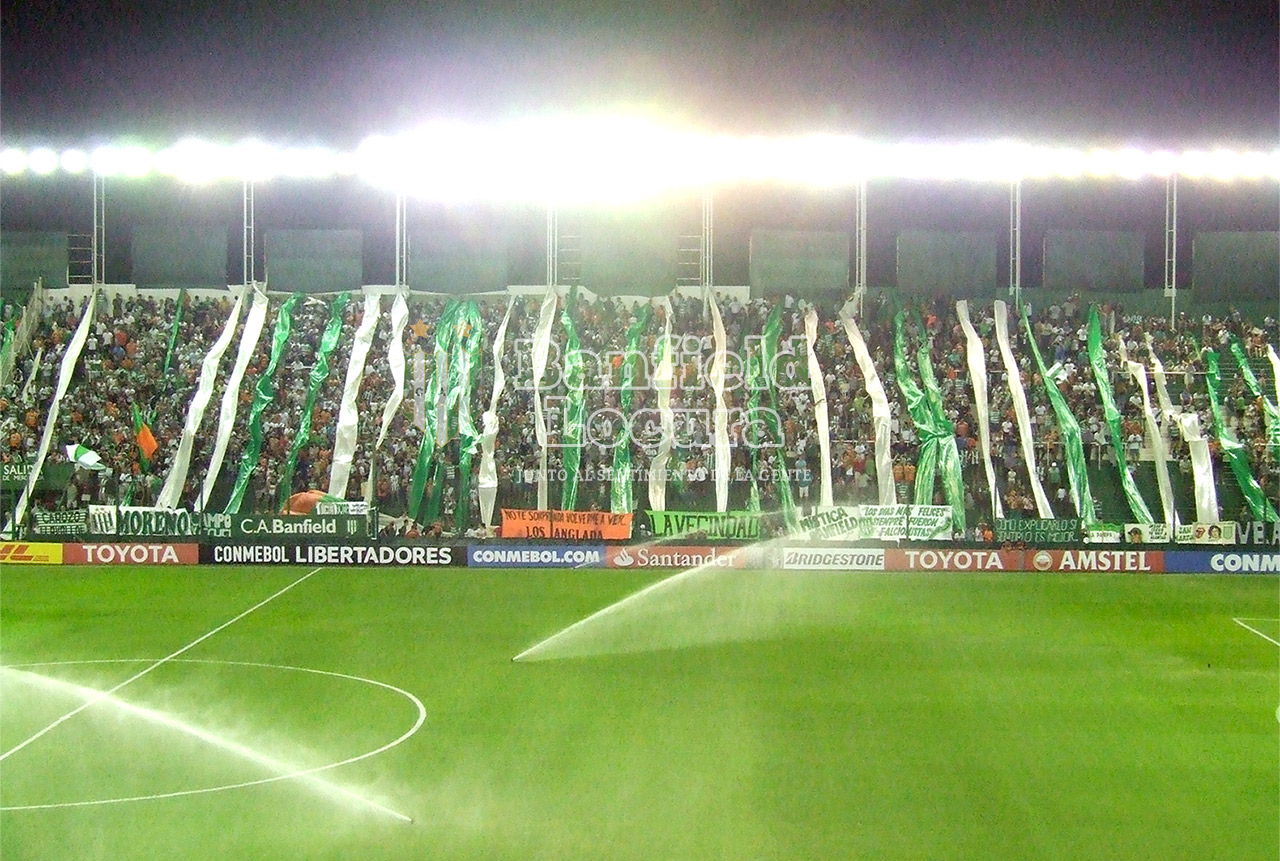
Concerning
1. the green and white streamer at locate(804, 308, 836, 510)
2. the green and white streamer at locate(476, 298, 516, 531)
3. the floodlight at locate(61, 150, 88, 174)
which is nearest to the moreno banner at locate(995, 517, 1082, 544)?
the green and white streamer at locate(804, 308, 836, 510)

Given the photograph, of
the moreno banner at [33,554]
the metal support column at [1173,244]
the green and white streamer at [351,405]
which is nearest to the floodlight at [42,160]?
the green and white streamer at [351,405]

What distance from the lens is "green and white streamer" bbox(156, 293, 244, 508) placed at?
3312 centimetres

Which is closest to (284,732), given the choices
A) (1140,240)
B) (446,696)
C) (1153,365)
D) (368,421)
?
(446,696)

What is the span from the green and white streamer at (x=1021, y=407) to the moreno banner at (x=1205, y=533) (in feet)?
10.8

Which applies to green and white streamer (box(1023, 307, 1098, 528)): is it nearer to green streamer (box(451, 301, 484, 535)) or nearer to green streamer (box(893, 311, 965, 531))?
green streamer (box(893, 311, 965, 531))

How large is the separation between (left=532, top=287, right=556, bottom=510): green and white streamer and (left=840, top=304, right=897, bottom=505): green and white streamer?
9546 millimetres

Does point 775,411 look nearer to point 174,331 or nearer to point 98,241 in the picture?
point 174,331

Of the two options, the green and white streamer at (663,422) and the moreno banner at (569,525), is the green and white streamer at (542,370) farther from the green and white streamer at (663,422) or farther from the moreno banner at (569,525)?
the green and white streamer at (663,422)

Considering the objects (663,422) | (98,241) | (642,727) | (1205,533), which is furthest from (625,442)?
(98,241)

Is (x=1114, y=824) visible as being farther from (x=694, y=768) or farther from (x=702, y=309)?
(x=702, y=309)

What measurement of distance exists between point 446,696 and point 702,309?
76.7 ft

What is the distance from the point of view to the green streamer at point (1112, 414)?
32.3 metres

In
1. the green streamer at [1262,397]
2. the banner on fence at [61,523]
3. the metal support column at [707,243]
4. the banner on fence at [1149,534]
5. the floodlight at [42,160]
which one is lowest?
the banner on fence at [1149,534]

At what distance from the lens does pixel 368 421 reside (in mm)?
35094
